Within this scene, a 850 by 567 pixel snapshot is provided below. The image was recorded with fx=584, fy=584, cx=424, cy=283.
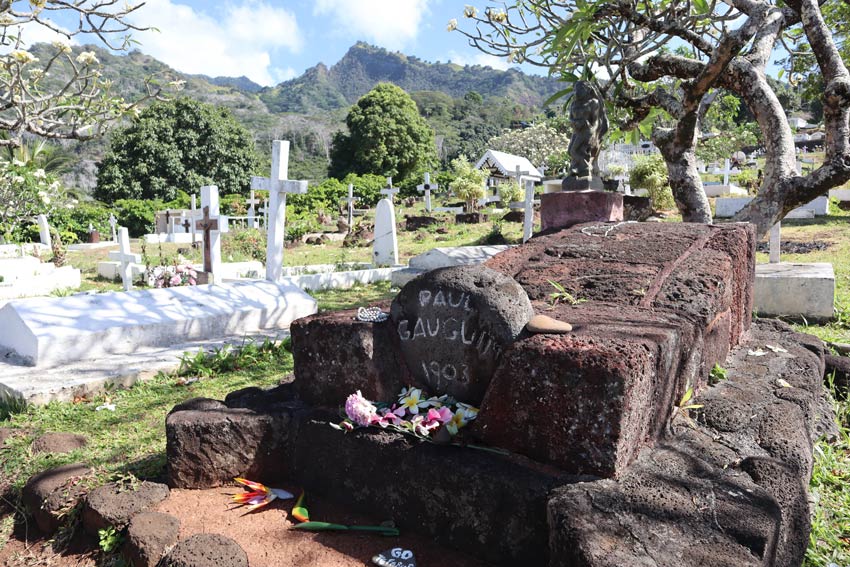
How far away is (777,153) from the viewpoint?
4.65m

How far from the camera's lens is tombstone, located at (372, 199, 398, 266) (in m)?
11.4

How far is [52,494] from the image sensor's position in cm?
262

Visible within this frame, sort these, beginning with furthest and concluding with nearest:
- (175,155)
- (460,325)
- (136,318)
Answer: (175,155)
(136,318)
(460,325)

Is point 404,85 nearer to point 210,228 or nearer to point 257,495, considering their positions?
point 210,228

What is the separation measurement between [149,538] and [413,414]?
3.65 feet

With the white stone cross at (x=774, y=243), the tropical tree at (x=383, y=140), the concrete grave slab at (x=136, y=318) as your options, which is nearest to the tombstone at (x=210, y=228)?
the concrete grave slab at (x=136, y=318)

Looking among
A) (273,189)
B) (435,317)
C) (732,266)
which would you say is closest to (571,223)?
(732,266)

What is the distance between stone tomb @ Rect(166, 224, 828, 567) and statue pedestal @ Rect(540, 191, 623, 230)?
52.6 inches

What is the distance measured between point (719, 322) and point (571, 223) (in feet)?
5.94

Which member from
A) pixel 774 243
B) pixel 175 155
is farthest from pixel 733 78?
pixel 175 155

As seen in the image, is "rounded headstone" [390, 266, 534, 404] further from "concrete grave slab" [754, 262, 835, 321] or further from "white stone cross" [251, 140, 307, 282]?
"white stone cross" [251, 140, 307, 282]

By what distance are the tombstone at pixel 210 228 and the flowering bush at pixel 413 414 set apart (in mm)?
5175

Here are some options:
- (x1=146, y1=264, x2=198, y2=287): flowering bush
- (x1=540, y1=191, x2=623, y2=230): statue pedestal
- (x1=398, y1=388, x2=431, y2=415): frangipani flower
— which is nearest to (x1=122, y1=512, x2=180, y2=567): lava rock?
(x1=398, y1=388, x2=431, y2=415): frangipani flower

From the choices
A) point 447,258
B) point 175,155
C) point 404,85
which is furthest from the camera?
point 404,85
